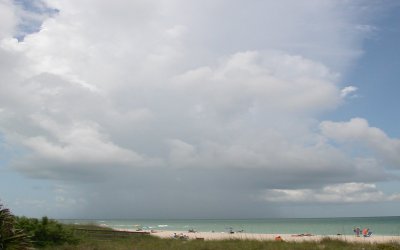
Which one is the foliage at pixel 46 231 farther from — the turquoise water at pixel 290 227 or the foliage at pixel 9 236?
the turquoise water at pixel 290 227

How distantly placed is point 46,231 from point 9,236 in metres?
8.71

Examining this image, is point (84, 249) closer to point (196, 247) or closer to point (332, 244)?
point (196, 247)

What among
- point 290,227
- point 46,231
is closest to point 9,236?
point 46,231

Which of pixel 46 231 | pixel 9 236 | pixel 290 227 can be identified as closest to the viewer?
pixel 9 236

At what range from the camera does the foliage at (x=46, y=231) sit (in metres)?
19.7

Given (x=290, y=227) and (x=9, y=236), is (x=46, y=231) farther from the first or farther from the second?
(x=290, y=227)

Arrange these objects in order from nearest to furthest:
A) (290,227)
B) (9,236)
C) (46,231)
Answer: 1. (9,236)
2. (46,231)
3. (290,227)

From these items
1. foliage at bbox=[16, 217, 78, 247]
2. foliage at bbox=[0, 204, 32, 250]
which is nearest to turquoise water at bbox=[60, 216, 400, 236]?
foliage at bbox=[16, 217, 78, 247]

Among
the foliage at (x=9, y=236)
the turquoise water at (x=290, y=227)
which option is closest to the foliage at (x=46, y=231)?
the foliage at (x=9, y=236)

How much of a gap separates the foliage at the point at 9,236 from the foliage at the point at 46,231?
24.7 feet

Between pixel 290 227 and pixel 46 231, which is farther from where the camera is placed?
pixel 290 227

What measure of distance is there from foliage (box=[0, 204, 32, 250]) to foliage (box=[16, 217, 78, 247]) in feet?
24.7

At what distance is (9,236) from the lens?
11906mm

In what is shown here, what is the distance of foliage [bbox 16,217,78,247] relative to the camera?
19656 mm
